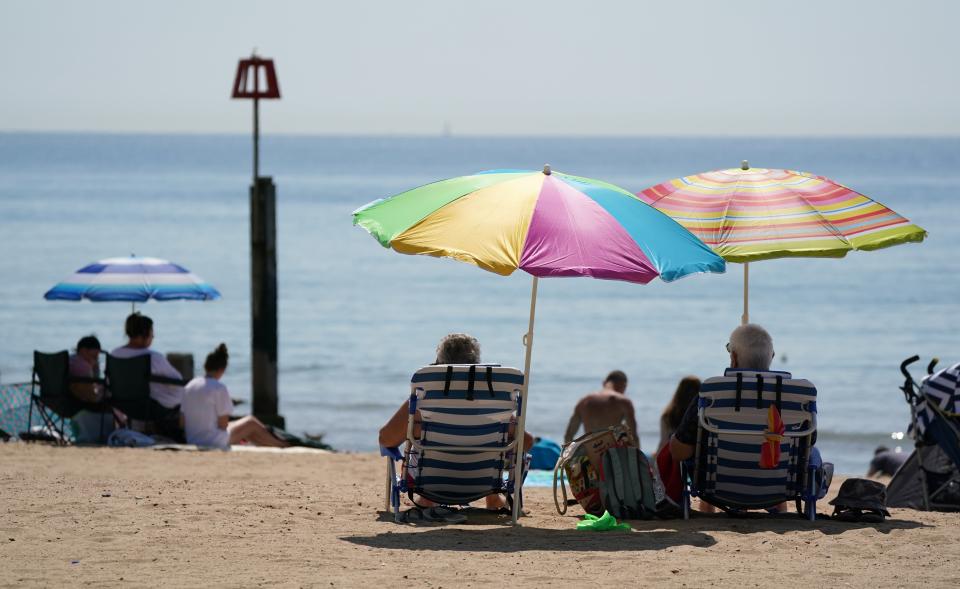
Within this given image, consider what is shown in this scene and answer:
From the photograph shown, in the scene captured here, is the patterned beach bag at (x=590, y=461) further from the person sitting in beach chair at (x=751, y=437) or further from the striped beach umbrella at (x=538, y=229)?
the striped beach umbrella at (x=538, y=229)

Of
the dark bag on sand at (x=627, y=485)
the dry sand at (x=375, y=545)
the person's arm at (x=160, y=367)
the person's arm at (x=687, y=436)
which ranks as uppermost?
the person's arm at (x=160, y=367)

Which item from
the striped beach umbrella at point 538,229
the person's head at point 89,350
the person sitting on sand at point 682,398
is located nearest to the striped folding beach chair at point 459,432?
the striped beach umbrella at point 538,229

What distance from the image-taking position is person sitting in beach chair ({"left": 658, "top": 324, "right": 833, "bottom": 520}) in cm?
592

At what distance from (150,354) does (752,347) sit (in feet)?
15.9

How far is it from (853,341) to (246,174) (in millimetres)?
94727

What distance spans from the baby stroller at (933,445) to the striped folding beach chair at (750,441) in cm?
79

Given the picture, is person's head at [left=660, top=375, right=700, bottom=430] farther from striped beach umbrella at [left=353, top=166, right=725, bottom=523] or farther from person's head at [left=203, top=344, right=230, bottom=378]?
person's head at [left=203, top=344, right=230, bottom=378]

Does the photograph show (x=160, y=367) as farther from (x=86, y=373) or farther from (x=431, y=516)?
(x=431, y=516)

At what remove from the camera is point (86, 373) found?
9.48 metres

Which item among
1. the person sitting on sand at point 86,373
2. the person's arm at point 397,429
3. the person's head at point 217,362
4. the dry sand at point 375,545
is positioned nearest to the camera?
the dry sand at point 375,545

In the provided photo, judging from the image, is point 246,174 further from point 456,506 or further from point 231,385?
point 456,506

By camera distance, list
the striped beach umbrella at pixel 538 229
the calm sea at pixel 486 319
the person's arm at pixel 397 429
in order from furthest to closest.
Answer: the calm sea at pixel 486 319 → the person's arm at pixel 397 429 → the striped beach umbrella at pixel 538 229

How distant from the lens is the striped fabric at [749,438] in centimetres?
592

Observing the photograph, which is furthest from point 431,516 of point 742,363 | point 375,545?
point 742,363
